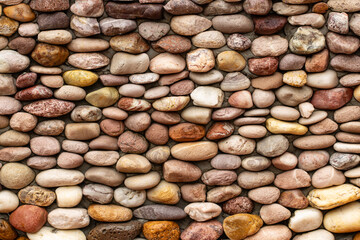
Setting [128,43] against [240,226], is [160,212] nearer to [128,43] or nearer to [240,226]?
[240,226]

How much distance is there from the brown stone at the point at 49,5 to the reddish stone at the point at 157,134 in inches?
16.1

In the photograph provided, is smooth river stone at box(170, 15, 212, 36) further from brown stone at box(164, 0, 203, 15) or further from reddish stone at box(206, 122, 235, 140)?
reddish stone at box(206, 122, 235, 140)

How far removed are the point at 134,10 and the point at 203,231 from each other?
650 mm

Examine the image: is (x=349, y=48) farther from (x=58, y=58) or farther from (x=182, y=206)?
(x=58, y=58)

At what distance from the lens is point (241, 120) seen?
3.91 feet

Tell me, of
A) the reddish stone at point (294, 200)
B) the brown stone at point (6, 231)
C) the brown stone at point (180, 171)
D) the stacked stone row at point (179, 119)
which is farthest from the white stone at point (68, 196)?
the reddish stone at point (294, 200)

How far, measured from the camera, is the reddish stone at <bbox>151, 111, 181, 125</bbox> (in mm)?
1198

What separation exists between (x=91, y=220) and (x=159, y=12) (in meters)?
0.63

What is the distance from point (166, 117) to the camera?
3.93ft

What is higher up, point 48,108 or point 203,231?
point 48,108

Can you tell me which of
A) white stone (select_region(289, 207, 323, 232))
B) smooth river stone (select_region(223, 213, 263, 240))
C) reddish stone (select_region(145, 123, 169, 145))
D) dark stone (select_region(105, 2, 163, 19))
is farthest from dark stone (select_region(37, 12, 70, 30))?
white stone (select_region(289, 207, 323, 232))

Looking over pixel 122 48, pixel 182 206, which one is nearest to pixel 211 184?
pixel 182 206

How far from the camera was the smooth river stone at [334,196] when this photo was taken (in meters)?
1.18

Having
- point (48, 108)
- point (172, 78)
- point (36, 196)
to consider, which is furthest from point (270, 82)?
point (36, 196)
